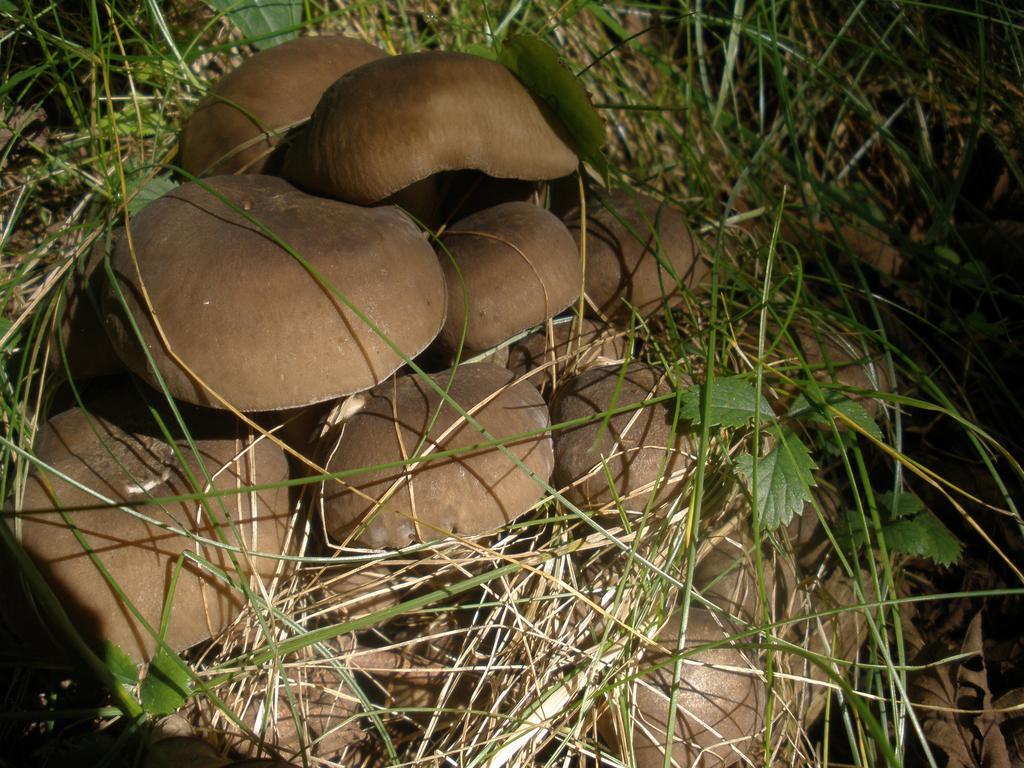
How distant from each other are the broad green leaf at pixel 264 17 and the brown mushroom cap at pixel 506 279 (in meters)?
1.19

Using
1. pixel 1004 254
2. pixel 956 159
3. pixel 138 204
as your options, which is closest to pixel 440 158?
pixel 138 204

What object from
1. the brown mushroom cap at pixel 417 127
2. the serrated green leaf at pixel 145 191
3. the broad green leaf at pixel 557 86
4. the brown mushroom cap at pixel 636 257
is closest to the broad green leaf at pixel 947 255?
the brown mushroom cap at pixel 636 257

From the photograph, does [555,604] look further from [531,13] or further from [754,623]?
[531,13]

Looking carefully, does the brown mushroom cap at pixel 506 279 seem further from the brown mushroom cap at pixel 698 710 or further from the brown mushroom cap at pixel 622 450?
the brown mushroom cap at pixel 698 710

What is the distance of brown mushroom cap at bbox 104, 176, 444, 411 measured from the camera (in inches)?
56.6

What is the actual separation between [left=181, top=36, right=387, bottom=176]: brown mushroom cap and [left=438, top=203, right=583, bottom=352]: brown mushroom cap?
1.94 ft

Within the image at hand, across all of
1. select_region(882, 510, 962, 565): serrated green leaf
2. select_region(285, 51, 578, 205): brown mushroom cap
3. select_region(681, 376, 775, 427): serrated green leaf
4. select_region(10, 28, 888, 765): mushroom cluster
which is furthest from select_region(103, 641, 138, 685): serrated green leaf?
select_region(882, 510, 962, 565): serrated green leaf

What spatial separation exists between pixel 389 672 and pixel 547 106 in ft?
5.28

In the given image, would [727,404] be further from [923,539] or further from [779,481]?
[923,539]

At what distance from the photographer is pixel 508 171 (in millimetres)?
1710

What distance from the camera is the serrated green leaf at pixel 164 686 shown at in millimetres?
1506

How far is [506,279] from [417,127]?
42 cm

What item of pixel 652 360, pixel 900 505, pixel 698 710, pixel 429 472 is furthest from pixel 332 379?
pixel 900 505

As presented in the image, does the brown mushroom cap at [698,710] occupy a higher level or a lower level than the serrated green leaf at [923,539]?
lower
